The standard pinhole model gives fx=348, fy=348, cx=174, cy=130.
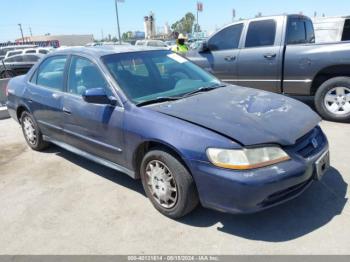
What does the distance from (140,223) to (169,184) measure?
493mm

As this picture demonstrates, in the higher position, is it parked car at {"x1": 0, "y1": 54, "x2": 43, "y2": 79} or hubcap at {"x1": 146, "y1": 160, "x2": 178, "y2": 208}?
hubcap at {"x1": 146, "y1": 160, "x2": 178, "y2": 208}

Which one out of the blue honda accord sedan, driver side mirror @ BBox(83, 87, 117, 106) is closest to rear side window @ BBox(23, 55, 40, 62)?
the blue honda accord sedan

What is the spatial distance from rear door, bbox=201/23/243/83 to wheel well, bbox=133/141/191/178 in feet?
13.3

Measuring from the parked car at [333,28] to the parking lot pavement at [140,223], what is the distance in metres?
5.41

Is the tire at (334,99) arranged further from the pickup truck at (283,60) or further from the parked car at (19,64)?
the parked car at (19,64)

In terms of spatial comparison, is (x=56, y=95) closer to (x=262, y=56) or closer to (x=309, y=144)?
(x=309, y=144)

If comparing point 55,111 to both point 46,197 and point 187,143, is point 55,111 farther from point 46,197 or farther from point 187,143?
point 187,143

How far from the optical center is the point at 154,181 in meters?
3.40

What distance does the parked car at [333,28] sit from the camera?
28.4 feet

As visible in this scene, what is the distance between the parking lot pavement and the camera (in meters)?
2.94

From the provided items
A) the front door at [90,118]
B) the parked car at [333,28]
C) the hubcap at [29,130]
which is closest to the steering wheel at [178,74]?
the front door at [90,118]

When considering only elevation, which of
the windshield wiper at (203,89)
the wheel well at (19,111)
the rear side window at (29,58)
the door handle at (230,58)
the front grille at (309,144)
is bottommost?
the rear side window at (29,58)

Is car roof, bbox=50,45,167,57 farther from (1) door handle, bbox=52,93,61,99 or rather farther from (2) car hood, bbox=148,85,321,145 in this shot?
(2) car hood, bbox=148,85,321,145

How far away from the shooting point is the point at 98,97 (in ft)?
11.8
